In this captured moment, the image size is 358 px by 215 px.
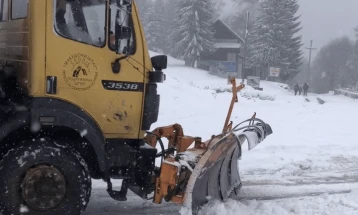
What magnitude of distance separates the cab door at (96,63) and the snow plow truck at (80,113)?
10 millimetres

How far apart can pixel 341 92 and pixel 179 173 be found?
4787 centimetres

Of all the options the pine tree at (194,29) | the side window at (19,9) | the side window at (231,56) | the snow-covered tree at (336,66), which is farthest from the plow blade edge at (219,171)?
the snow-covered tree at (336,66)

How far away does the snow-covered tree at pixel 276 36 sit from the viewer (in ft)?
171

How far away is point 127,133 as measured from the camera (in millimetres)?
5234

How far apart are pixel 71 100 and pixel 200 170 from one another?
1544 mm

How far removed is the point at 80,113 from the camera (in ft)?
15.7

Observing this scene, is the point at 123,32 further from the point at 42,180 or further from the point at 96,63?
the point at 42,180

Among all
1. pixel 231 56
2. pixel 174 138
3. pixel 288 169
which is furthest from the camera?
pixel 231 56

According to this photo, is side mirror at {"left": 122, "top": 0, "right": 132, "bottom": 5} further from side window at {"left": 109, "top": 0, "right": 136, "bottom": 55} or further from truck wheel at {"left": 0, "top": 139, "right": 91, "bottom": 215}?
truck wheel at {"left": 0, "top": 139, "right": 91, "bottom": 215}

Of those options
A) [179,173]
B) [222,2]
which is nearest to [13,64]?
[179,173]

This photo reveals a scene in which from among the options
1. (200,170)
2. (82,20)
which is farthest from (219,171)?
(82,20)

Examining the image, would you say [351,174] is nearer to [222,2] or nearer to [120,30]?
[120,30]

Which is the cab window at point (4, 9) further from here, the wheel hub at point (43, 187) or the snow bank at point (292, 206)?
the snow bank at point (292, 206)

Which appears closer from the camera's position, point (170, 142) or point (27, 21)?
point (27, 21)
